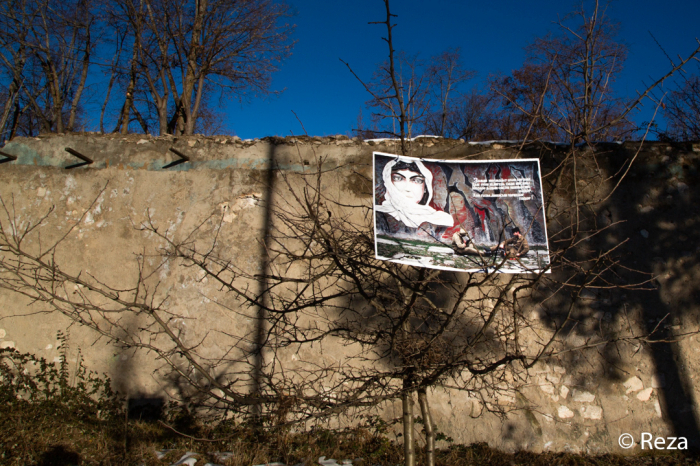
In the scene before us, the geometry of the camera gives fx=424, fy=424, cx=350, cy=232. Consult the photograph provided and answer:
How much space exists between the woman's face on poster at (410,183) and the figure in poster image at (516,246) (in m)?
0.48

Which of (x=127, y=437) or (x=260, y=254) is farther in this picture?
(x=260, y=254)

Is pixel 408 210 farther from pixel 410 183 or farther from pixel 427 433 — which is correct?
pixel 427 433

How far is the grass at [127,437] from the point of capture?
11.0 feet

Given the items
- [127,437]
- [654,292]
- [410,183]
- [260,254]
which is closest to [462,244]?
[410,183]

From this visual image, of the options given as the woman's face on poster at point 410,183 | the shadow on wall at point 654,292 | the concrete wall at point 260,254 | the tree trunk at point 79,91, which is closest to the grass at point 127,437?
the concrete wall at point 260,254

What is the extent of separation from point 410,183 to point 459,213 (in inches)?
12.1

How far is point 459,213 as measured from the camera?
226 centimetres

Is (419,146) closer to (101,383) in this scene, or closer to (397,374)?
(397,374)

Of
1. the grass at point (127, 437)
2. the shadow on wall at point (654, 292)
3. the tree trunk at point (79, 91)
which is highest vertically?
the tree trunk at point (79, 91)

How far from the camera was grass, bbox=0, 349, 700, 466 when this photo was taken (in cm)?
335

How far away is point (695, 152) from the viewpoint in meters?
3.96

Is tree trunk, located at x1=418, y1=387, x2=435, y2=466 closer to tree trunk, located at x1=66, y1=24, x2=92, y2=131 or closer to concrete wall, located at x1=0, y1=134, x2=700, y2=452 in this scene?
concrete wall, located at x1=0, y1=134, x2=700, y2=452

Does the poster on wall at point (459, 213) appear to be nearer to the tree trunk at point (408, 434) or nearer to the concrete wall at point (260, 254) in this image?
the tree trunk at point (408, 434)

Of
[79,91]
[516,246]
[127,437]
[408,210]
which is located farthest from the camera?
[79,91]
